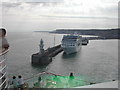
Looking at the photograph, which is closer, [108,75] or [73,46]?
[108,75]

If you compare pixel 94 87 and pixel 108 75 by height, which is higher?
pixel 94 87

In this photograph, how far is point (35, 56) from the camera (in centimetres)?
1070

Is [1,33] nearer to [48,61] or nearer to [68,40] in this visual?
[48,61]

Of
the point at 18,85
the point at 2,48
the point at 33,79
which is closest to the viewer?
the point at 2,48

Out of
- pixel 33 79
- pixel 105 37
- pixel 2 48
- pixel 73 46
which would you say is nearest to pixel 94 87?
pixel 2 48

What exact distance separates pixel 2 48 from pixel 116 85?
510 mm

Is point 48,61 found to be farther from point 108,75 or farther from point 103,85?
point 103,85

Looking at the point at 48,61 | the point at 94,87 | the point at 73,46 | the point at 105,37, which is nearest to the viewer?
the point at 94,87

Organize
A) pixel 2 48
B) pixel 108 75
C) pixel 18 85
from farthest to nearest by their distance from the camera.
Answer: pixel 108 75
pixel 18 85
pixel 2 48

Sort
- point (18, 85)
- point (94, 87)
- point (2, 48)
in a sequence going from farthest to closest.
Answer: point (18, 85), point (2, 48), point (94, 87)

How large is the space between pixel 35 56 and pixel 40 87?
30.0 feet

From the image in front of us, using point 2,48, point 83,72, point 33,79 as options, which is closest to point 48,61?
point 83,72

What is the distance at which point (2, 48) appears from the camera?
2.70 ft

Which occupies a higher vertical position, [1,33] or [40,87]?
[1,33]
